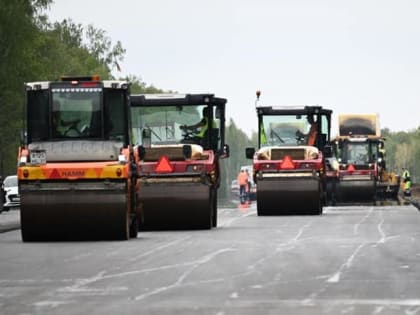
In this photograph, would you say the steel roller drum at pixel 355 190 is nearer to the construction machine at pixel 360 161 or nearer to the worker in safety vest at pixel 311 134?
the construction machine at pixel 360 161

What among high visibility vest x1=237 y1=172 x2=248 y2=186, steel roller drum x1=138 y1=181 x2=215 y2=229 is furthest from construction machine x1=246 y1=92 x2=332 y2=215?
high visibility vest x1=237 y1=172 x2=248 y2=186

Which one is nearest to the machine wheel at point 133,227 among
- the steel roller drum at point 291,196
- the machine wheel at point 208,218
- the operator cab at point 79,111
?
the operator cab at point 79,111

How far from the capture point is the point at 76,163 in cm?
2775

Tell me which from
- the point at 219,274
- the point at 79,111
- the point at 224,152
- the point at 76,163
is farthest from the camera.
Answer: the point at 224,152

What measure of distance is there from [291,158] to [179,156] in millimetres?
10136

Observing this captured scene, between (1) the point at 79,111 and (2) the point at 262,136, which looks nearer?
(1) the point at 79,111

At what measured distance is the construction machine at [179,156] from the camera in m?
32.9

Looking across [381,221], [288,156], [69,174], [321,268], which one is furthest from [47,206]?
[288,156]

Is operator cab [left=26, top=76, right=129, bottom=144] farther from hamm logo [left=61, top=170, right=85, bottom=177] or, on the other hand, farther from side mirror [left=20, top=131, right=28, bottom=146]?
hamm logo [left=61, top=170, right=85, bottom=177]

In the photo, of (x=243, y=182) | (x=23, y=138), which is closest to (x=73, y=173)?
(x=23, y=138)

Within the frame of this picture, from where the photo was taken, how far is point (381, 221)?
3753cm

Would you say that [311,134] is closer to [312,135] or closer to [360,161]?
[312,135]

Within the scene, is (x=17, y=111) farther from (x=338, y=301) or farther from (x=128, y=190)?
(x=338, y=301)

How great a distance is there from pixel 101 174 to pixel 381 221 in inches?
472
